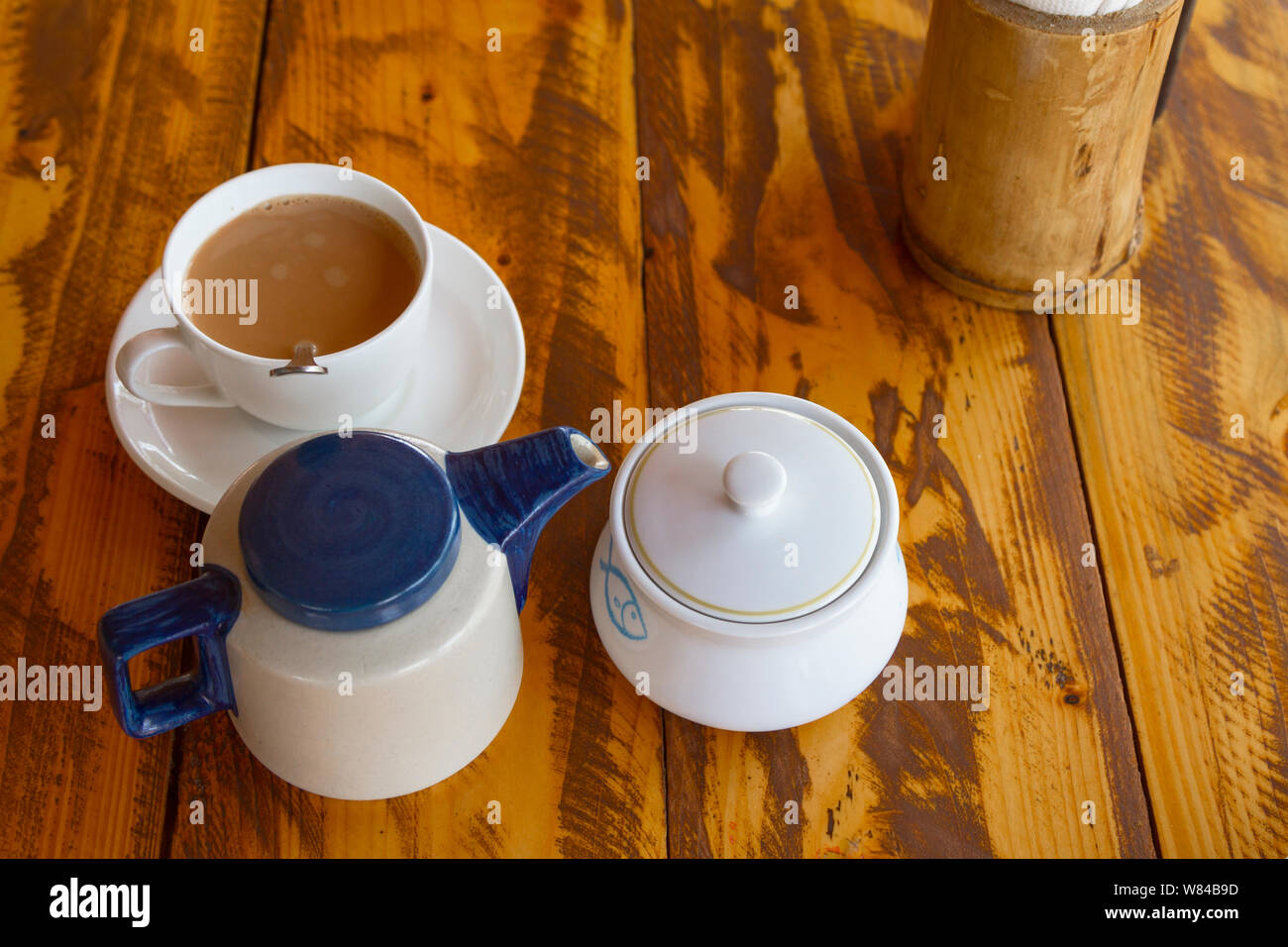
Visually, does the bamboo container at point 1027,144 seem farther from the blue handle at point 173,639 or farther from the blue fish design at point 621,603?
the blue handle at point 173,639

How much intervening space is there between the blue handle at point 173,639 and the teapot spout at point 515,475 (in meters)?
0.13

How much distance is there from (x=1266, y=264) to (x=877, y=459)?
49 centimetres

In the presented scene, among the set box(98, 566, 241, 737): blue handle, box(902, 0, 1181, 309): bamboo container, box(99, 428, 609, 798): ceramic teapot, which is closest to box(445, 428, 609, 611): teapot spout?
box(99, 428, 609, 798): ceramic teapot

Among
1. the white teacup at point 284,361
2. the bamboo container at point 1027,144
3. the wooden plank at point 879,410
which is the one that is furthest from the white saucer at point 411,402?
the bamboo container at point 1027,144

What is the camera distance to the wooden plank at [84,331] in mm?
774

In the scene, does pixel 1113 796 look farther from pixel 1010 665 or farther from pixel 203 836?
pixel 203 836

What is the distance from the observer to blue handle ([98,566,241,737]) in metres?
0.63

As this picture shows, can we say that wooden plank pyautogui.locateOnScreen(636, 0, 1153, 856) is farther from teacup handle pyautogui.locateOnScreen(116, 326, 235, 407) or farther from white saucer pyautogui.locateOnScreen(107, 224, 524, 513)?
teacup handle pyautogui.locateOnScreen(116, 326, 235, 407)

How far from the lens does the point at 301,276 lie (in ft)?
2.72

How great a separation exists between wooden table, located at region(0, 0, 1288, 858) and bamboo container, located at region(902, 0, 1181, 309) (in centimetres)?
4

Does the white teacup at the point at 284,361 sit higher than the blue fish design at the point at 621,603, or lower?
higher

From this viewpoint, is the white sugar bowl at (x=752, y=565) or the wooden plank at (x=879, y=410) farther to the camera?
the wooden plank at (x=879, y=410)

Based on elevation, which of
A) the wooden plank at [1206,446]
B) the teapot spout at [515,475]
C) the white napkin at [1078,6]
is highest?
the white napkin at [1078,6]

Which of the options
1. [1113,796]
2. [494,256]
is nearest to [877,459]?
[1113,796]
